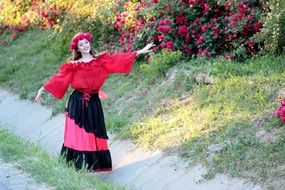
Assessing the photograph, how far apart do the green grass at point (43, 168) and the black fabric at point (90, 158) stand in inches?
43.9

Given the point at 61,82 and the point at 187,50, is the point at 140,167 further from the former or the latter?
the point at 187,50

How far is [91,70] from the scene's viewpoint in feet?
28.6

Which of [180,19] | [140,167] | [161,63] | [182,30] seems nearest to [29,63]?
[180,19]

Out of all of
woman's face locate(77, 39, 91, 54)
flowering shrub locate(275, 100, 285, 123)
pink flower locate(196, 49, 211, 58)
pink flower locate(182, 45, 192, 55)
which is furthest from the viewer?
pink flower locate(182, 45, 192, 55)

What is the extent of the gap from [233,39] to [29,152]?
4263mm

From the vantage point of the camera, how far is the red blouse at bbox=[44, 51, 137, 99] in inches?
343

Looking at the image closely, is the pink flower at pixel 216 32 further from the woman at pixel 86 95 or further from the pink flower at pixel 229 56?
the woman at pixel 86 95

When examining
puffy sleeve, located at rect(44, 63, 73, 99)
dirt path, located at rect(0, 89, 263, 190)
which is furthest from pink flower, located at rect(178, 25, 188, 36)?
puffy sleeve, located at rect(44, 63, 73, 99)

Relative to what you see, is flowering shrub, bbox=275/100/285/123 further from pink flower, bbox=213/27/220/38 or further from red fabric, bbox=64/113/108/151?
pink flower, bbox=213/27/220/38

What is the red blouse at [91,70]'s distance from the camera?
8711 millimetres

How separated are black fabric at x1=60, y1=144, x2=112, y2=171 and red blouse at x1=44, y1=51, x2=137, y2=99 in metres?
0.83

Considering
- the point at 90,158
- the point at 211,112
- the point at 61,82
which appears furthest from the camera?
the point at 90,158

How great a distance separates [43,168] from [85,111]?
2436mm

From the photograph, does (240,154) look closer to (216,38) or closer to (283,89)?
(283,89)
